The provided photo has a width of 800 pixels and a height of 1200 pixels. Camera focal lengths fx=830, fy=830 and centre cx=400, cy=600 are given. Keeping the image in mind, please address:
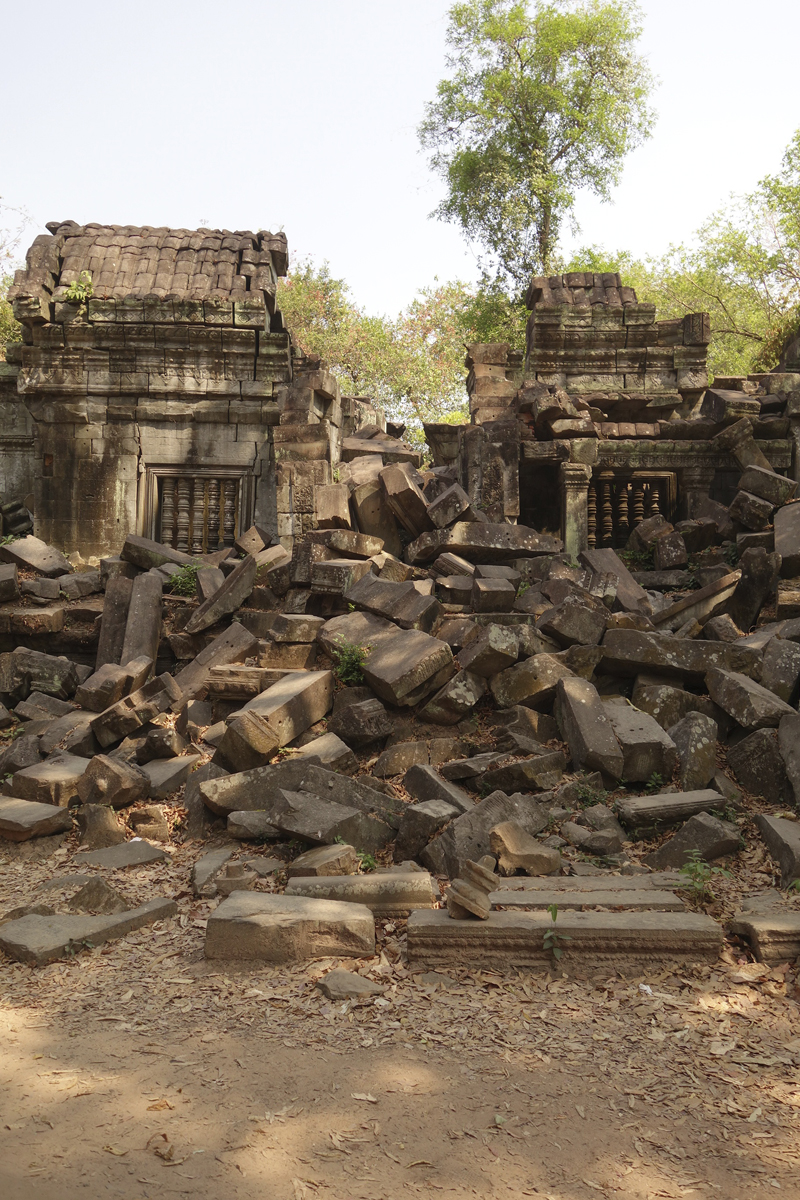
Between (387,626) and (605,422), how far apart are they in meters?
5.90

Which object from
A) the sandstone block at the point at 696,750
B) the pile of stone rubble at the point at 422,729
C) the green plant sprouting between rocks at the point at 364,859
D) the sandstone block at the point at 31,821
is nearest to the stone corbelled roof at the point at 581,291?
the pile of stone rubble at the point at 422,729

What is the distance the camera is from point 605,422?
11133 mm

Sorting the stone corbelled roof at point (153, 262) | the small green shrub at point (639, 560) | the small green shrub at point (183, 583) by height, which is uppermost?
the stone corbelled roof at point (153, 262)

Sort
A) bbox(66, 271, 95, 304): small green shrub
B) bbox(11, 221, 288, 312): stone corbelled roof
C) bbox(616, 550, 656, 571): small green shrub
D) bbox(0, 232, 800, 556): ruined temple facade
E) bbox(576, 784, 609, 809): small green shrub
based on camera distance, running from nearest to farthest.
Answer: bbox(576, 784, 609, 809): small green shrub < bbox(616, 550, 656, 571): small green shrub < bbox(0, 232, 800, 556): ruined temple facade < bbox(66, 271, 95, 304): small green shrub < bbox(11, 221, 288, 312): stone corbelled roof

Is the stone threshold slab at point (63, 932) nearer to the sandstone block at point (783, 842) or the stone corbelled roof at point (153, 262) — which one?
the sandstone block at point (783, 842)

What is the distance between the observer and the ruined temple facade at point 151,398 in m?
11.3

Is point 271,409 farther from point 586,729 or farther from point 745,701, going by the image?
point 745,701

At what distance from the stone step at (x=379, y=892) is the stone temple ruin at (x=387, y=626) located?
1cm

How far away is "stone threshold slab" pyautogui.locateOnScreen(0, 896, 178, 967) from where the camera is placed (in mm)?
3594

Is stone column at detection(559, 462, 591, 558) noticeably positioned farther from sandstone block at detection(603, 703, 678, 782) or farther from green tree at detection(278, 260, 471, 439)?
green tree at detection(278, 260, 471, 439)

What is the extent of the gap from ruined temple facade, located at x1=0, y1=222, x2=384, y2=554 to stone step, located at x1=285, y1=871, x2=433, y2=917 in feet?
25.9

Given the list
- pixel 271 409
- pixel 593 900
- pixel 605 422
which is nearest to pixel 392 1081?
pixel 593 900

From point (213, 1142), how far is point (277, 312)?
11130 millimetres

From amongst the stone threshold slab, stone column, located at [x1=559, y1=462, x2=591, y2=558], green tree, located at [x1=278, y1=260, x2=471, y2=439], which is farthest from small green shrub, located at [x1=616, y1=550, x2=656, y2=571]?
green tree, located at [x1=278, y1=260, x2=471, y2=439]
